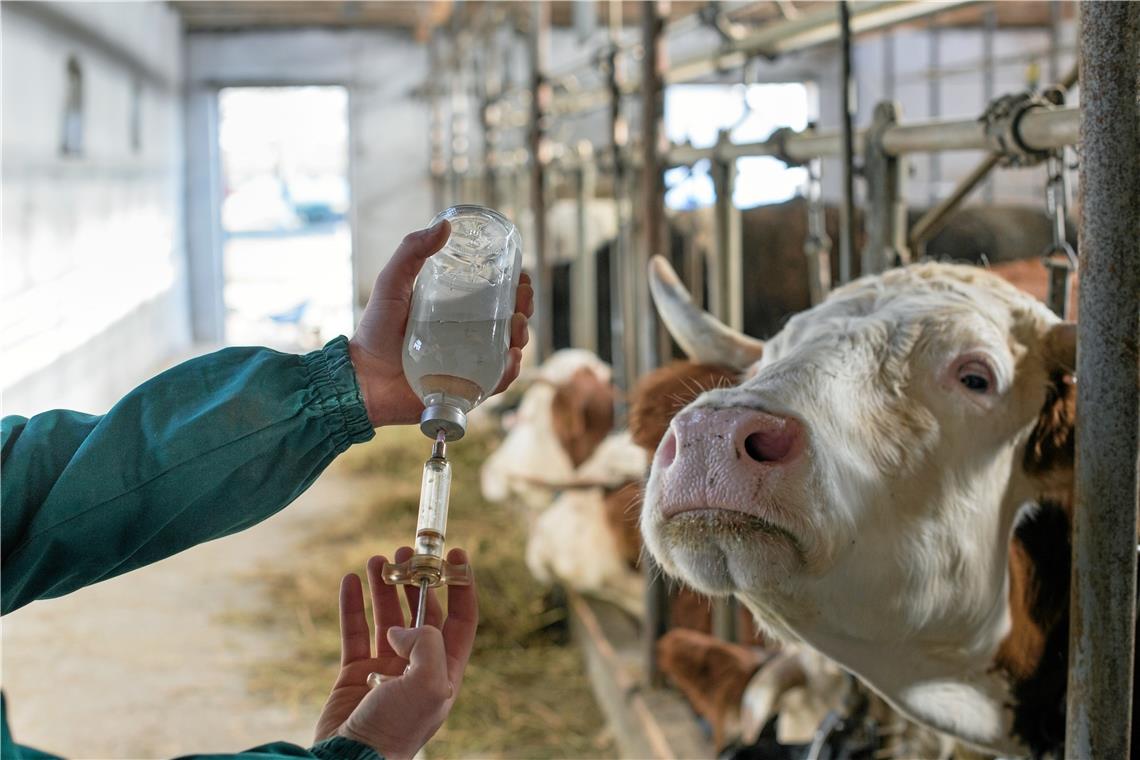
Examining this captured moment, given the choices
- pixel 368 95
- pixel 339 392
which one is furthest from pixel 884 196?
pixel 368 95

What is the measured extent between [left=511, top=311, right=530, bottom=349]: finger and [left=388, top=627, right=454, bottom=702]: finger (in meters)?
0.43

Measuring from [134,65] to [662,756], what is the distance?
33.6 ft

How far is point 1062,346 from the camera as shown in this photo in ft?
5.41

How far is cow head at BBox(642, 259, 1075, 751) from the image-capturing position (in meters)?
1.45

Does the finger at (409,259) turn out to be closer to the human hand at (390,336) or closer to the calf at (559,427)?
the human hand at (390,336)

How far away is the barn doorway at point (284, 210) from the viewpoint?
1628 centimetres

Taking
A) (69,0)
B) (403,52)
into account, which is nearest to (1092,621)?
(69,0)

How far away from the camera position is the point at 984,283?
1.83 metres

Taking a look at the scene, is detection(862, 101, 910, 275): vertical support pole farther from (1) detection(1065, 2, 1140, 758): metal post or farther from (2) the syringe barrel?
(2) the syringe barrel

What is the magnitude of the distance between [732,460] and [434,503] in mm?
368

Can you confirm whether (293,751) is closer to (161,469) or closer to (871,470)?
(161,469)

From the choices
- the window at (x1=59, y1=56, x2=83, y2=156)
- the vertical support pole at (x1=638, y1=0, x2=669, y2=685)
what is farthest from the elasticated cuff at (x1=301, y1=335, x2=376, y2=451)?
the window at (x1=59, y1=56, x2=83, y2=156)

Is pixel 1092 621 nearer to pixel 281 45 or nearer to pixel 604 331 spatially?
pixel 604 331

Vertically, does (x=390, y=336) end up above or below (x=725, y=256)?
below
